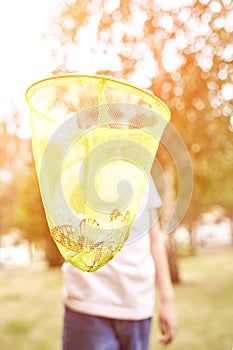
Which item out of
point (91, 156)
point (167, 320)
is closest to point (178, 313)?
point (167, 320)

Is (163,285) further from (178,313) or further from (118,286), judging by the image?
(178,313)

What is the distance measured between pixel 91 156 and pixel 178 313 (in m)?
6.43

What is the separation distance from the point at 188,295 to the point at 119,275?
7.28 metres

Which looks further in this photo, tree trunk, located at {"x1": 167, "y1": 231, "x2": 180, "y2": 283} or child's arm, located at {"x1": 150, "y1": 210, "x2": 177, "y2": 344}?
tree trunk, located at {"x1": 167, "y1": 231, "x2": 180, "y2": 283}

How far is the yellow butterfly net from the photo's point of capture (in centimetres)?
134

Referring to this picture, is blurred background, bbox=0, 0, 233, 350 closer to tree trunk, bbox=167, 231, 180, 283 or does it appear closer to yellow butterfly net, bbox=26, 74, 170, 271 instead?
tree trunk, bbox=167, 231, 180, 283

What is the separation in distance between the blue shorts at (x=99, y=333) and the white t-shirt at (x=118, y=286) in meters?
0.03

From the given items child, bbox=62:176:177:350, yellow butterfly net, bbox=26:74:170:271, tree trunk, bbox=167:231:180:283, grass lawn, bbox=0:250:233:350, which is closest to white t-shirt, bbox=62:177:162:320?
child, bbox=62:176:177:350

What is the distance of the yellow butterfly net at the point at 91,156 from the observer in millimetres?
1345

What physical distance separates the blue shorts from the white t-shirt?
0.03 m

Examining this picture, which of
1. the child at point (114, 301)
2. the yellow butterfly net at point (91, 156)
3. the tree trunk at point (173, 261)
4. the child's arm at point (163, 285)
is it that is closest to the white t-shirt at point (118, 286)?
the child at point (114, 301)

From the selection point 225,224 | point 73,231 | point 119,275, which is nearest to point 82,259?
point 73,231

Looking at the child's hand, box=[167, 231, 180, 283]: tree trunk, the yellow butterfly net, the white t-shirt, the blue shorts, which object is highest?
the yellow butterfly net

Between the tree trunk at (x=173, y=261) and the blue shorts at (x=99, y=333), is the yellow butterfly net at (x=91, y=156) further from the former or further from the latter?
the tree trunk at (x=173, y=261)
